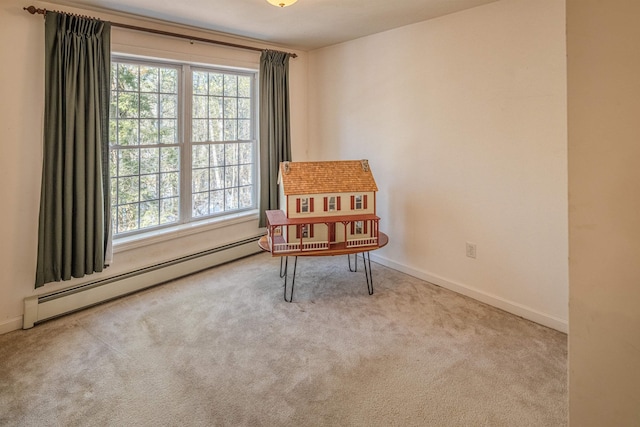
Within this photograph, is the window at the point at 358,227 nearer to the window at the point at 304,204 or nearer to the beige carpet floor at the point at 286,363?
the window at the point at 304,204

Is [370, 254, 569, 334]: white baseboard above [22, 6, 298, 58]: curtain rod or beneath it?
beneath

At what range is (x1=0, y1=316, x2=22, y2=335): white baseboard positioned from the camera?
2.54 metres

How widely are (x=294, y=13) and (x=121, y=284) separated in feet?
8.94

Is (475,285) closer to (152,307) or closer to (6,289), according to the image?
(152,307)

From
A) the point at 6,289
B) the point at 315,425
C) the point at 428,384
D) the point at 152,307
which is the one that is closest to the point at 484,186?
the point at 428,384

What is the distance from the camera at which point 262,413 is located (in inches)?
70.3

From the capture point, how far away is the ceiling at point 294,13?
2754 millimetres

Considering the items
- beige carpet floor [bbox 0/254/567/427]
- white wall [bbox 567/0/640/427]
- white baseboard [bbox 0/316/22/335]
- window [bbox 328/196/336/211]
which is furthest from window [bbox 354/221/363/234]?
white baseboard [bbox 0/316/22/335]

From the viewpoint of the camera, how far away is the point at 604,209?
563 mm

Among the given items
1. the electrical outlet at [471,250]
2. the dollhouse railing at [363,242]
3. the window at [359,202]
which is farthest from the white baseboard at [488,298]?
the window at [359,202]

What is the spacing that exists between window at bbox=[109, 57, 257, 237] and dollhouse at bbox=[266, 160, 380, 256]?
1118mm

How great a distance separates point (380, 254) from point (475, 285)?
3.49ft

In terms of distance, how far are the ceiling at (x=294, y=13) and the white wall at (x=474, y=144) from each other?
0.21 meters

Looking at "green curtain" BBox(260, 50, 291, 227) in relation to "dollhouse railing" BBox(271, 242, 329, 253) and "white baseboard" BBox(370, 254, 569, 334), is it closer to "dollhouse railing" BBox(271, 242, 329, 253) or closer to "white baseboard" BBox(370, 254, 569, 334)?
"dollhouse railing" BBox(271, 242, 329, 253)
